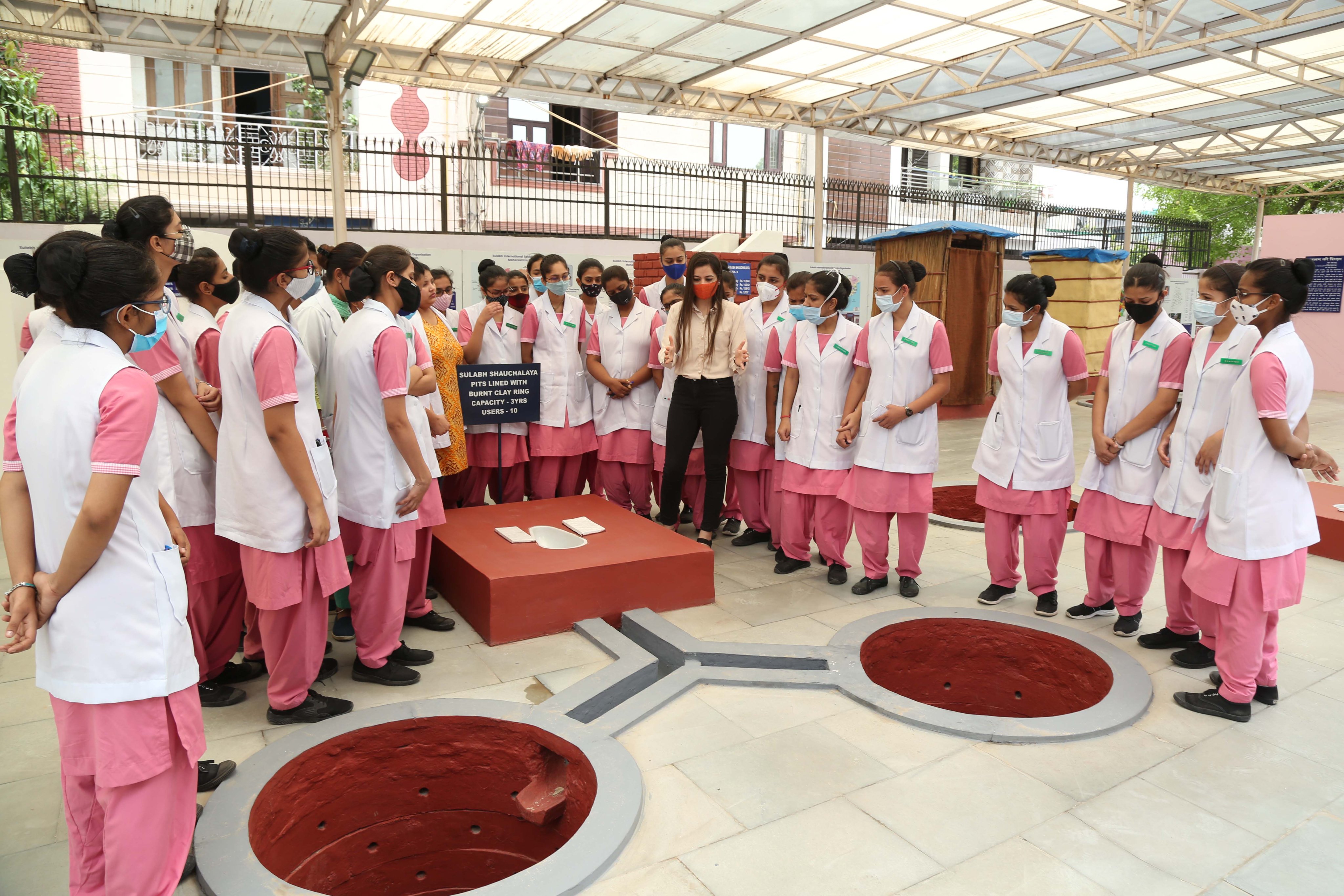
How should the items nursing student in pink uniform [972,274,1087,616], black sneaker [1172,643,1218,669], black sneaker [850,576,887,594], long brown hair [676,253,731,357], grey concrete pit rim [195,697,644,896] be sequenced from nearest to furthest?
grey concrete pit rim [195,697,644,896]
black sneaker [1172,643,1218,669]
nursing student in pink uniform [972,274,1087,616]
black sneaker [850,576,887,594]
long brown hair [676,253,731,357]

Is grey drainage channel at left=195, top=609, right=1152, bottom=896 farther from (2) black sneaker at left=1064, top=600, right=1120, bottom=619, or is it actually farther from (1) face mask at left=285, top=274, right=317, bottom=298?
(1) face mask at left=285, top=274, right=317, bottom=298

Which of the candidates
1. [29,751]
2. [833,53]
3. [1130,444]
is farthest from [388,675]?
[833,53]

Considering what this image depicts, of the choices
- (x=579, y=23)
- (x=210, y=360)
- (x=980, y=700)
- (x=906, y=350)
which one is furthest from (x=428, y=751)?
(x=579, y=23)

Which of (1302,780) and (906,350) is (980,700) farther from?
(906,350)

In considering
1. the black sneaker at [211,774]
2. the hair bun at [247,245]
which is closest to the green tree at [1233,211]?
the hair bun at [247,245]

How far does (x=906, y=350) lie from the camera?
461 cm

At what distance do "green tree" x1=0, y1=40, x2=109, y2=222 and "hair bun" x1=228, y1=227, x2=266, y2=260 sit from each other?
22.4 ft

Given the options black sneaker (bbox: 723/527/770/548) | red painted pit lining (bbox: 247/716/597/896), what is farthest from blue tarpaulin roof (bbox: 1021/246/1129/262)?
red painted pit lining (bbox: 247/716/597/896)

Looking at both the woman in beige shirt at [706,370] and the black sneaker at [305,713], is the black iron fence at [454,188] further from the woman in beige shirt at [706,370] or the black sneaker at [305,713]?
the black sneaker at [305,713]

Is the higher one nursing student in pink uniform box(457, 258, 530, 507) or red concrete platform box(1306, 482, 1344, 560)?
nursing student in pink uniform box(457, 258, 530, 507)

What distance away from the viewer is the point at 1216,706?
3453mm

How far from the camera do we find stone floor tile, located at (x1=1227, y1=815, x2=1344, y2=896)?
8.01ft

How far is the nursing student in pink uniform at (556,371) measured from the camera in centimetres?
559

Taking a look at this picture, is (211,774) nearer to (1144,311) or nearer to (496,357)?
(496,357)
